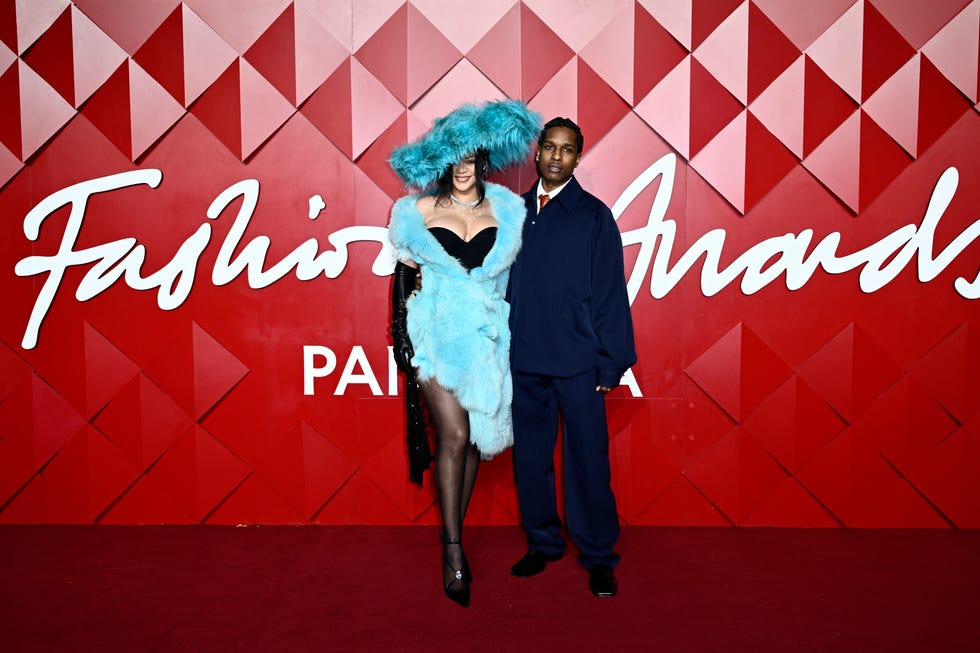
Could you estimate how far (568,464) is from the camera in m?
2.65

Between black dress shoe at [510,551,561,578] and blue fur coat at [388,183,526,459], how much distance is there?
1.44 feet

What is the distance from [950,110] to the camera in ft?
9.49

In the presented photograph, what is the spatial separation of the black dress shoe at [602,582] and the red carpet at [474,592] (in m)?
0.05

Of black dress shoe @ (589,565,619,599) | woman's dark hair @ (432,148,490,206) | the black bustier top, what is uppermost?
woman's dark hair @ (432,148,490,206)

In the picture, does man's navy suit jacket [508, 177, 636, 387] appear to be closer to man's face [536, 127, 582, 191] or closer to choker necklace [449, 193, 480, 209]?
man's face [536, 127, 582, 191]

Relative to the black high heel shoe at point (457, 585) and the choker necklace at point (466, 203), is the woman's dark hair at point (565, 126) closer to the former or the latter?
the choker necklace at point (466, 203)

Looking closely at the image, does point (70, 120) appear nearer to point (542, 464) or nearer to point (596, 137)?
point (596, 137)

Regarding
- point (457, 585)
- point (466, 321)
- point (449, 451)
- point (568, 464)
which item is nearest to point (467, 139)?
point (466, 321)

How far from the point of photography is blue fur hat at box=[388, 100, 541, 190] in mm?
2541

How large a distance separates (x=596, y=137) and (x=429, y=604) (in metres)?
1.95

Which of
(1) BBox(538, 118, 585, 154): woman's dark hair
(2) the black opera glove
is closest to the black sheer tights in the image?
(2) the black opera glove

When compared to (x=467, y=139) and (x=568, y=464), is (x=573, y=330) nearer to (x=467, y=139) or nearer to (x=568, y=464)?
(x=568, y=464)

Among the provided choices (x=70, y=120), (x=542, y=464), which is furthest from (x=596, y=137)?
(x=70, y=120)

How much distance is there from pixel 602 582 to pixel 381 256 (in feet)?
5.19
